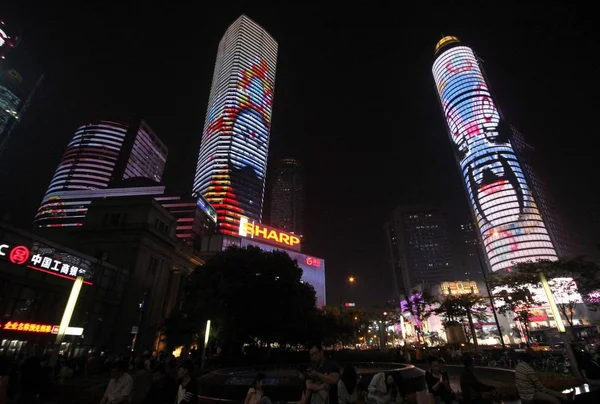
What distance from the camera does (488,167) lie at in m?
129

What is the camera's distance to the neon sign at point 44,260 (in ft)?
81.8

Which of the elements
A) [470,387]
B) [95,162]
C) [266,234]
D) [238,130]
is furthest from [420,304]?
[95,162]

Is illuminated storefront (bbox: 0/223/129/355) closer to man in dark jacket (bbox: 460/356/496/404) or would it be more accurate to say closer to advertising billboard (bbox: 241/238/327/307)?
man in dark jacket (bbox: 460/356/496/404)

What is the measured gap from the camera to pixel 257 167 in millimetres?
166875

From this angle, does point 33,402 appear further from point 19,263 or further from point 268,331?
point 19,263

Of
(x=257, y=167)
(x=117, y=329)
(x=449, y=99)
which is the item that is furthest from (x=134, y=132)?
(x=449, y=99)

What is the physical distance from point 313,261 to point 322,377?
108440 mm

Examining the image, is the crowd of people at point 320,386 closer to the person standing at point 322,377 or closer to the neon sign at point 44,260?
the person standing at point 322,377

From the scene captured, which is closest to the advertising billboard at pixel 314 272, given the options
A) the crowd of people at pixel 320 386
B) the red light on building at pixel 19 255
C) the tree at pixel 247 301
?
the tree at pixel 247 301

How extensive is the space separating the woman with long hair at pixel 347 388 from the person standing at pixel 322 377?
0.12 meters

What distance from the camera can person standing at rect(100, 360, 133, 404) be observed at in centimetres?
657

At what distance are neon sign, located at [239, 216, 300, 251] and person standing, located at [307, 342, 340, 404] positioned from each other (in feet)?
305

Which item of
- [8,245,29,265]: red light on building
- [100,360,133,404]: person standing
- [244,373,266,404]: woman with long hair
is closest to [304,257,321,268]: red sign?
[8,245,29,265]: red light on building

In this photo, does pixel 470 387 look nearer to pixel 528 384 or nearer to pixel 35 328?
pixel 528 384
